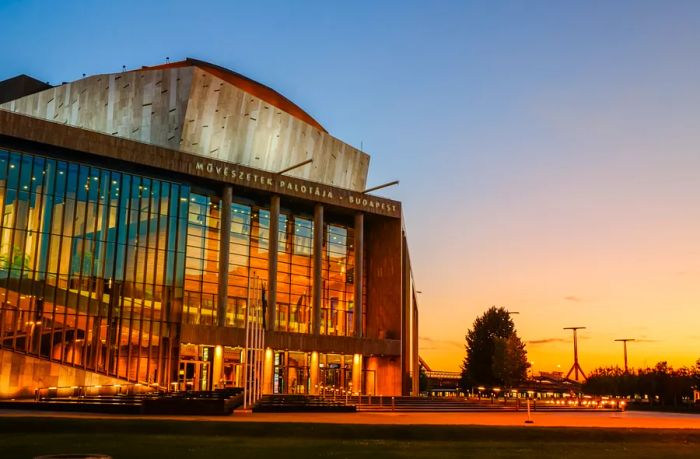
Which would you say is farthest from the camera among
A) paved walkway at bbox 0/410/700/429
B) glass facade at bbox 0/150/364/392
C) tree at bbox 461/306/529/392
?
tree at bbox 461/306/529/392

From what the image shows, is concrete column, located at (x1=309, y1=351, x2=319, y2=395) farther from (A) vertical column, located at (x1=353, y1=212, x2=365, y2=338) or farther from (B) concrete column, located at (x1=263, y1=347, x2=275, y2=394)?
(A) vertical column, located at (x1=353, y1=212, x2=365, y2=338)

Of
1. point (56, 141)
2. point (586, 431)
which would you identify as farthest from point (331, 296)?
point (586, 431)

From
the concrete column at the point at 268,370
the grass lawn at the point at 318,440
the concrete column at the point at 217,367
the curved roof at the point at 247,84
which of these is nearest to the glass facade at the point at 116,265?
the concrete column at the point at 217,367

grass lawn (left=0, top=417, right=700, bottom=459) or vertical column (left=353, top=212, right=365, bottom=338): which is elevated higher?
vertical column (left=353, top=212, right=365, bottom=338)

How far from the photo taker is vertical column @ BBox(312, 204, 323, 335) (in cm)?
6856

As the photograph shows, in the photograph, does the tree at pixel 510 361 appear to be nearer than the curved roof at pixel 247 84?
No

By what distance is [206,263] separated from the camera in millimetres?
63250

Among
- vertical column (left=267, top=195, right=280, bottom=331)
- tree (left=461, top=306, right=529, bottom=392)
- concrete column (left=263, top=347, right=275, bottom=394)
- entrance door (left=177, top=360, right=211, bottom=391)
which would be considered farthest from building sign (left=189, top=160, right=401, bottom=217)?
tree (left=461, top=306, right=529, bottom=392)

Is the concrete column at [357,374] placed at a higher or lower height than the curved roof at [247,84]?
lower

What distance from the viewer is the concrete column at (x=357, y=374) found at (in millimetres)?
70312

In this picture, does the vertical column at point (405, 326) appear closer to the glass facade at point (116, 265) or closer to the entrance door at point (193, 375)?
the glass facade at point (116, 265)

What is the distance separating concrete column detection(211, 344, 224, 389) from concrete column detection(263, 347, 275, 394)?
4.56 m

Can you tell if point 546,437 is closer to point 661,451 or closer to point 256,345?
point 661,451

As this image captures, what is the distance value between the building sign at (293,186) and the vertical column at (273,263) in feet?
5.65
